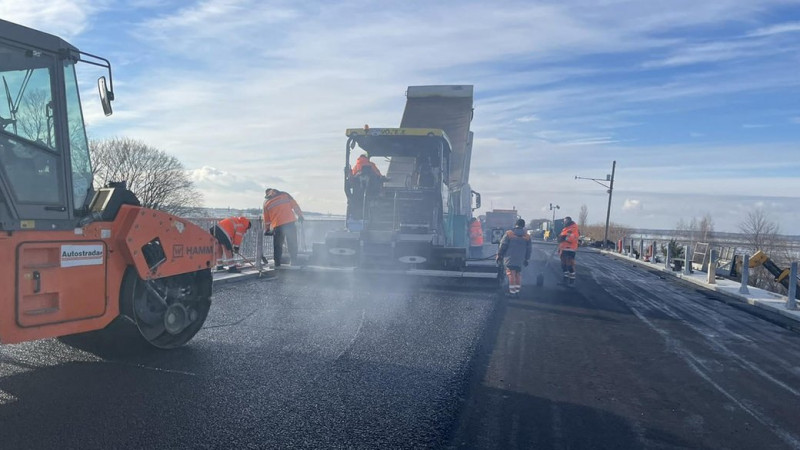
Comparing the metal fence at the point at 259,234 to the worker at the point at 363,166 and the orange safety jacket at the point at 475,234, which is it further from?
the orange safety jacket at the point at 475,234

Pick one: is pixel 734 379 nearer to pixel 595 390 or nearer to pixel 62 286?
pixel 595 390

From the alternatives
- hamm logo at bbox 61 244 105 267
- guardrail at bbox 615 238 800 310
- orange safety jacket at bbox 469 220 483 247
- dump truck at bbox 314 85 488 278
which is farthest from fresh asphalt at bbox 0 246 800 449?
orange safety jacket at bbox 469 220 483 247

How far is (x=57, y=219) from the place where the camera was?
4730mm

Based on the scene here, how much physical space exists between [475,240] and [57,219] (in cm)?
1304

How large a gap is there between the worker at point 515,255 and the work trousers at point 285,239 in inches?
167

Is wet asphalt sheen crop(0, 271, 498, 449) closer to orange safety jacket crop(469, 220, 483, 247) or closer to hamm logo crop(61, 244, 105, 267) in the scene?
hamm logo crop(61, 244, 105, 267)

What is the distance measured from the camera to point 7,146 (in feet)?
14.6

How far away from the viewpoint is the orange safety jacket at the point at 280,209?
1224 centimetres

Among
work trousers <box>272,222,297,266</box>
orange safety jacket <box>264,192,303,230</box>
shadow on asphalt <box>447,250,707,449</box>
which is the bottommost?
shadow on asphalt <box>447,250,707,449</box>

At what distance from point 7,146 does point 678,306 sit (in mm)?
10839

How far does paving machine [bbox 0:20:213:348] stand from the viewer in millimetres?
4379

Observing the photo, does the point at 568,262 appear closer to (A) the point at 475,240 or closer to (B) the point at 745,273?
(B) the point at 745,273

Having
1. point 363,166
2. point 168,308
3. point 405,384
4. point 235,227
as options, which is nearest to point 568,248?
point 363,166

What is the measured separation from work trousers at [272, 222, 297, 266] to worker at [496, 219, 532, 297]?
13.9 feet
